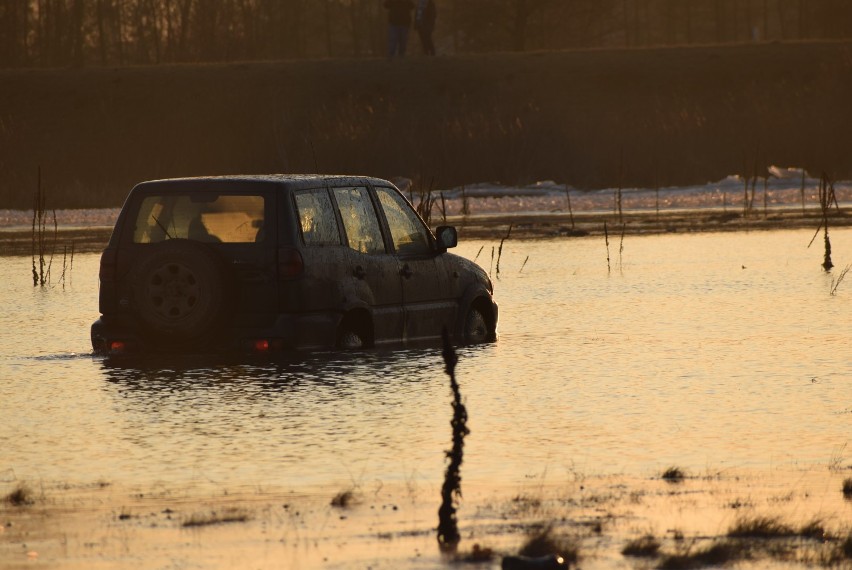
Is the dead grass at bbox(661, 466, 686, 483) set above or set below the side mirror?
below

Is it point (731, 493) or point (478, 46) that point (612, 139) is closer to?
point (731, 493)

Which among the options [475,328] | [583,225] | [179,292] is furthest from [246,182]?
[583,225]

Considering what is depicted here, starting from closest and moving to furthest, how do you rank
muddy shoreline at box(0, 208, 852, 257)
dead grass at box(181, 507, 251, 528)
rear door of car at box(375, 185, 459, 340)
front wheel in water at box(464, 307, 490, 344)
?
1. dead grass at box(181, 507, 251, 528)
2. rear door of car at box(375, 185, 459, 340)
3. front wheel in water at box(464, 307, 490, 344)
4. muddy shoreline at box(0, 208, 852, 257)

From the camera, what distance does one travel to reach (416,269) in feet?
49.8

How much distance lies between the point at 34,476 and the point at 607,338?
7803mm

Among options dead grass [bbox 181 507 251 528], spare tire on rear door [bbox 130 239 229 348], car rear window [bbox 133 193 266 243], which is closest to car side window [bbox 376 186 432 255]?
car rear window [bbox 133 193 266 243]

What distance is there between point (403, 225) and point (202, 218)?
1.88 meters

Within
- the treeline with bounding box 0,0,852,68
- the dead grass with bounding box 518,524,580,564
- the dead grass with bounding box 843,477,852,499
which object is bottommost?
the dead grass with bounding box 843,477,852,499

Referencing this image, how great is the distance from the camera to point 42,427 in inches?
460

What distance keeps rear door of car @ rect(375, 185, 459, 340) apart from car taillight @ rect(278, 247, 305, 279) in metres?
1.25

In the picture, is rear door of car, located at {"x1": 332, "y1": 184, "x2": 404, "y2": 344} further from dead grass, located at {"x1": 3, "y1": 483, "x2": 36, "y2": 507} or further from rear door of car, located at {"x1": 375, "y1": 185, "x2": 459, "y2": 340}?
dead grass, located at {"x1": 3, "y1": 483, "x2": 36, "y2": 507}

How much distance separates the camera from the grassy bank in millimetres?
53969

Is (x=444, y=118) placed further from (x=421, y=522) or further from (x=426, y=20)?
(x=421, y=522)

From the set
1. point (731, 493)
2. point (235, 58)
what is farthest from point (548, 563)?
point (235, 58)
